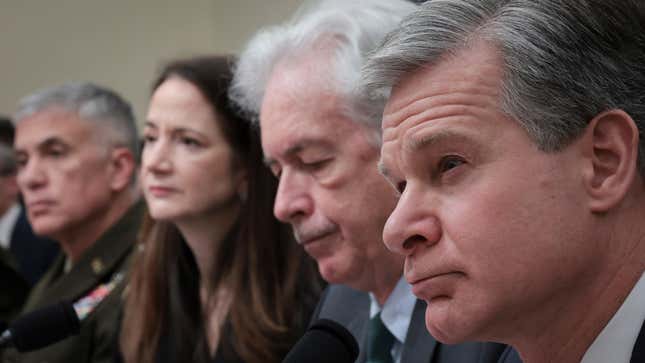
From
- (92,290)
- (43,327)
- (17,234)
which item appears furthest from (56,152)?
(17,234)

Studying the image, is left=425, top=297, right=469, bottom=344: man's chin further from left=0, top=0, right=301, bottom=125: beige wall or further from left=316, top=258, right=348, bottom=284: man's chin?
left=0, top=0, right=301, bottom=125: beige wall

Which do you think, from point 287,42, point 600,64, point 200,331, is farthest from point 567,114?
point 200,331

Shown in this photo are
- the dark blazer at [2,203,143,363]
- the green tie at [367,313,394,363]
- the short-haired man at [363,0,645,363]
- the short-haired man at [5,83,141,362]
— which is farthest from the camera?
the short-haired man at [5,83,141,362]

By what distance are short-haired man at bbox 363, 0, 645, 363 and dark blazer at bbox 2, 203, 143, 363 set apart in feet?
5.88

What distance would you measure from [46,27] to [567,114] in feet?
18.8

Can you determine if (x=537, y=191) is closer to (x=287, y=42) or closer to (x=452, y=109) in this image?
(x=452, y=109)

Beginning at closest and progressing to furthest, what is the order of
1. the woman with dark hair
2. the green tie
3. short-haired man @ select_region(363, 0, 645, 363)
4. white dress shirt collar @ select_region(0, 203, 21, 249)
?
1. short-haired man @ select_region(363, 0, 645, 363)
2. the green tie
3. the woman with dark hair
4. white dress shirt collar @ select_region(0, 203, 21, 249)

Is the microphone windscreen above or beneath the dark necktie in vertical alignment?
beneath

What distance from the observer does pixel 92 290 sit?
3027 millimetres

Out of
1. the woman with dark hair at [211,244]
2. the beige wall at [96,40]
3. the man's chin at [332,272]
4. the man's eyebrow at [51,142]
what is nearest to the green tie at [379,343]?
the man's chin at [332,272]

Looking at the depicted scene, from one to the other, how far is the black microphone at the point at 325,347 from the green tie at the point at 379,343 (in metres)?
0.53

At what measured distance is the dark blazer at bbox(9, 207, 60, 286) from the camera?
4465 mm

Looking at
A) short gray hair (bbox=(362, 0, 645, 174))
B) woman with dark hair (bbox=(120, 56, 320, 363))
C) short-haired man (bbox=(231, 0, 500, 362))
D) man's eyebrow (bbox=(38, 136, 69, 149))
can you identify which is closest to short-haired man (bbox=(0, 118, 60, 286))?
man's eyebrow (bbox=(38, 136, 69, 149))

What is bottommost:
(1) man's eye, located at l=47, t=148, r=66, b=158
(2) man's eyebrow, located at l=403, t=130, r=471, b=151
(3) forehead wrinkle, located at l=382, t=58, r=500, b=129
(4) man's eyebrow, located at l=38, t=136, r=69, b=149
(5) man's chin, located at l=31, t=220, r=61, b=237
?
(5) man's chin, located at l=31, t=220, r=61, b=237
